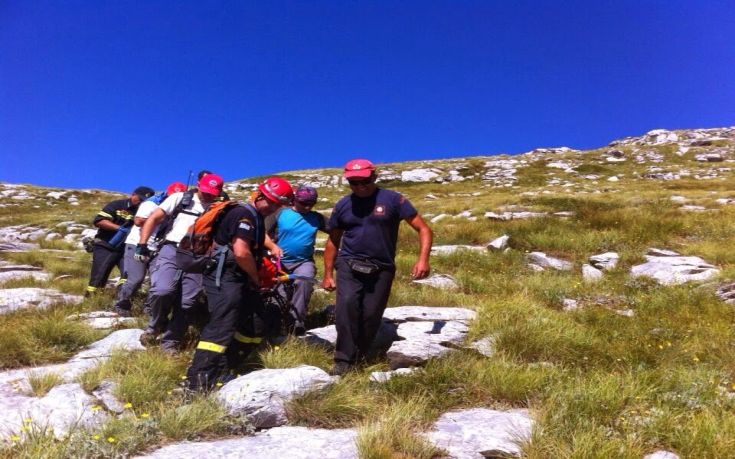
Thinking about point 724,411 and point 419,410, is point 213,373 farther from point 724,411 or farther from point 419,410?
point 724,411

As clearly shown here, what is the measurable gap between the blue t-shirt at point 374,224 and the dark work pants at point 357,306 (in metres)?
0.18

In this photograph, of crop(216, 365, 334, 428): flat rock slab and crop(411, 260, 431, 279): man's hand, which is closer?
crop(216, 365, 334, 428): flat rock slab

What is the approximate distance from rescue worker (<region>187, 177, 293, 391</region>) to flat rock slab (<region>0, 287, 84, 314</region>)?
412cm

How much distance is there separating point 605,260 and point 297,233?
24.0 ft

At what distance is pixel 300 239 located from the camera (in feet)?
20.2

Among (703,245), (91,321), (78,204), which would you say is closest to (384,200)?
(91,321)

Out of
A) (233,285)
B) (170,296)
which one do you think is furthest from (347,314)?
(170,296)

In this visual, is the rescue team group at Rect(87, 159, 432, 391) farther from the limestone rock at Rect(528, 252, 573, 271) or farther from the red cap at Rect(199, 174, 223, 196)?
the limestone rock at Rect(528, 252, 573, 271)

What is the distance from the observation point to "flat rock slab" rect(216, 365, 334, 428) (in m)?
3.70

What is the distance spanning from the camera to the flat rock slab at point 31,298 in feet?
22.9

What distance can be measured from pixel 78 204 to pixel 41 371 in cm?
4361

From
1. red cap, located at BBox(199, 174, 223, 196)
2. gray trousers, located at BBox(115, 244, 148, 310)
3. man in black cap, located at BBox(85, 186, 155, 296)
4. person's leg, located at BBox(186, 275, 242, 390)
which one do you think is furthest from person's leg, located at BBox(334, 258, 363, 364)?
man in black cap, located at BBox(85, 186, 155, 296)

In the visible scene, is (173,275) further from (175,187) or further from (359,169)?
(359,169)

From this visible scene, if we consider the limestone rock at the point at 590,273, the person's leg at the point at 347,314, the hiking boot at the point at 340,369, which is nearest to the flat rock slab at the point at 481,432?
the hiking boot at the point at 340,369
